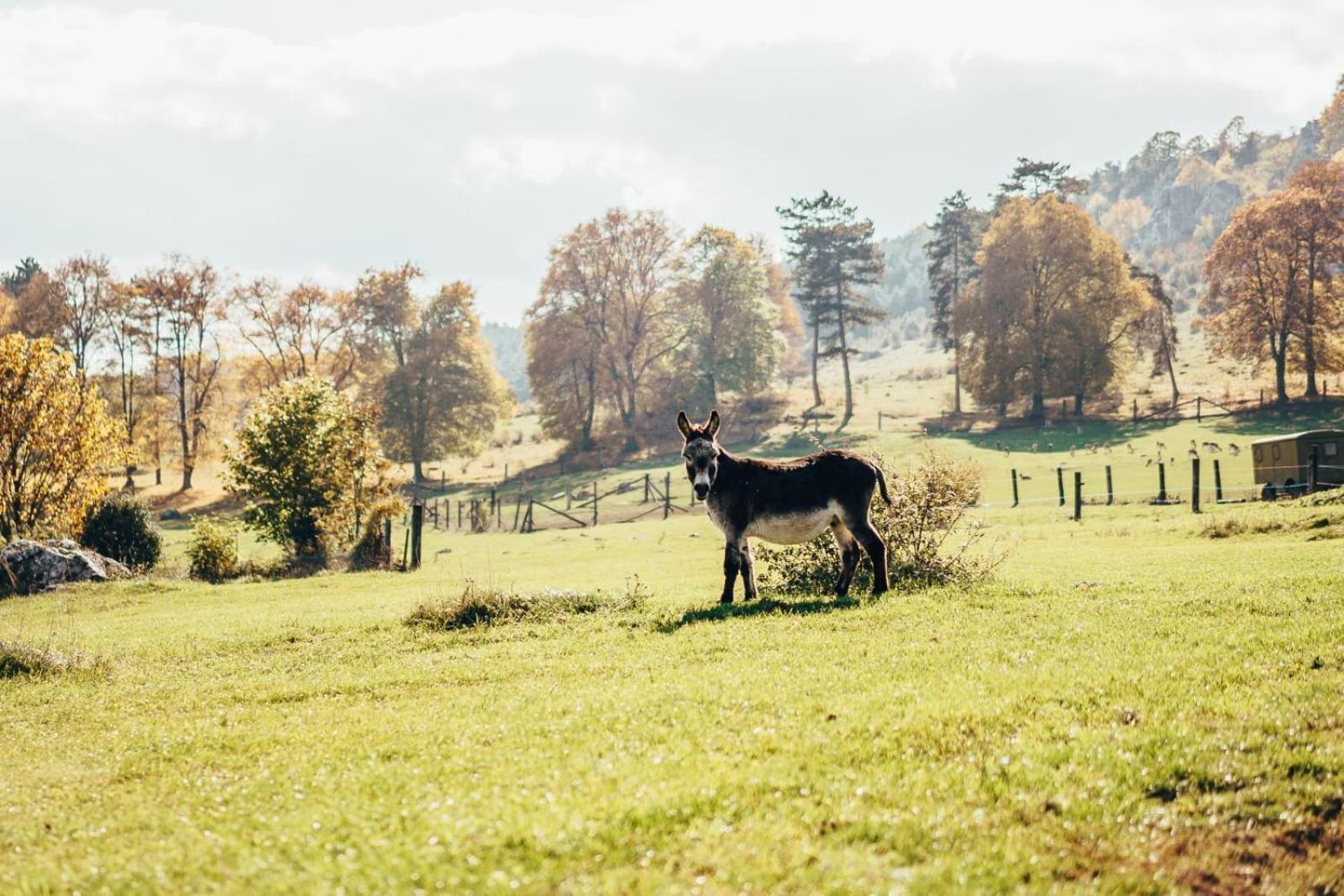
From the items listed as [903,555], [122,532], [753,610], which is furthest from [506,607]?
[122,532]

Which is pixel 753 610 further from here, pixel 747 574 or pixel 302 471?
pixel 302 471

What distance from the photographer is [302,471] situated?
30.3m

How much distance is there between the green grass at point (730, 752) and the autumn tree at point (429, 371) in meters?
60.1

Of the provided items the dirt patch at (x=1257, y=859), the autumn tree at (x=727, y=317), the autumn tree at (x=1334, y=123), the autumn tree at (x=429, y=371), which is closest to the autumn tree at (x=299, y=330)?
the autumn tree at (x=429, y=371)

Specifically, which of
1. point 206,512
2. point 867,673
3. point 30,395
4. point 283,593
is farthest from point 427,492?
point 867,673

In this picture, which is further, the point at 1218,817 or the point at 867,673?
the point at 867,673

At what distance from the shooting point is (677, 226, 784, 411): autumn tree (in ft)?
256

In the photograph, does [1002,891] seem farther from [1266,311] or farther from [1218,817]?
[1266,311]

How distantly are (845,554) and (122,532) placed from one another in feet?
91.7

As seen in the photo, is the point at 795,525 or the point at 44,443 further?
the point at 44,443

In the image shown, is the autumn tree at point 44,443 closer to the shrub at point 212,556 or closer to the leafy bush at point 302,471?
the shrub at point 212,556

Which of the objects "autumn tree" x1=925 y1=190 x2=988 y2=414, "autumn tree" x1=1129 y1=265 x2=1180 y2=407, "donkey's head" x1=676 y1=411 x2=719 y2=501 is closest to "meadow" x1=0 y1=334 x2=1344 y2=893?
"donkey's head" x1=676 y1=411 x2=719 y2=501

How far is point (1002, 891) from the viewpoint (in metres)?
4.63

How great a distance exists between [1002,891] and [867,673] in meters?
4.38
